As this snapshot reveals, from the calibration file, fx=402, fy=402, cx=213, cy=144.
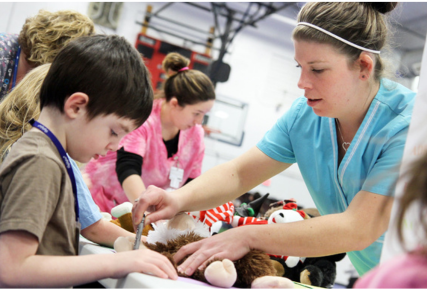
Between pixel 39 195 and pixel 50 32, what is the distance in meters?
0.93

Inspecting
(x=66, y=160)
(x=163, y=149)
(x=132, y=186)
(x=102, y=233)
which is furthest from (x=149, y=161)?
(x=66, y=160)

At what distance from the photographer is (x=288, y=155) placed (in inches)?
47.0

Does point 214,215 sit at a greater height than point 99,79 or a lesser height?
lesser

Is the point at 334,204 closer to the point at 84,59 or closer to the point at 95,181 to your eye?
the point at 84,59

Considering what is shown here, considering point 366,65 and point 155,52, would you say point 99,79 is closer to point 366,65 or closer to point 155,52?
point 366,65

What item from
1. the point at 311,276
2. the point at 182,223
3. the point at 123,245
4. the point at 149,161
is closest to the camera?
the point at 123,245

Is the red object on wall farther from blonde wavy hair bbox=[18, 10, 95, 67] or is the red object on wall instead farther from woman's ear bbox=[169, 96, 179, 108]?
blonde wavy hair bbox=[18, 10, 95, 67]

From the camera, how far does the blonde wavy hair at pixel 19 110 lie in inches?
40.8

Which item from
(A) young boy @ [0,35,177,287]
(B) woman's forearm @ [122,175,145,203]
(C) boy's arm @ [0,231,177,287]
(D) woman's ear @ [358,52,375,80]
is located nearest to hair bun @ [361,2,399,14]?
(D) woman's ear @ [358,52,375,80]

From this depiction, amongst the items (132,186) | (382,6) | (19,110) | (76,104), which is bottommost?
(132,186)

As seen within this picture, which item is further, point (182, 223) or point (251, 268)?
point (182, 223)

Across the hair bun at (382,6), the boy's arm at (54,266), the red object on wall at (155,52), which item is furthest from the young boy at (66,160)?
the red object on wall at (155,52)

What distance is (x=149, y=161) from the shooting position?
197 cm

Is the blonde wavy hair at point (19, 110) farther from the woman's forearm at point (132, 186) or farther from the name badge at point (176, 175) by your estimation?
the name badge at point (176, 175)
